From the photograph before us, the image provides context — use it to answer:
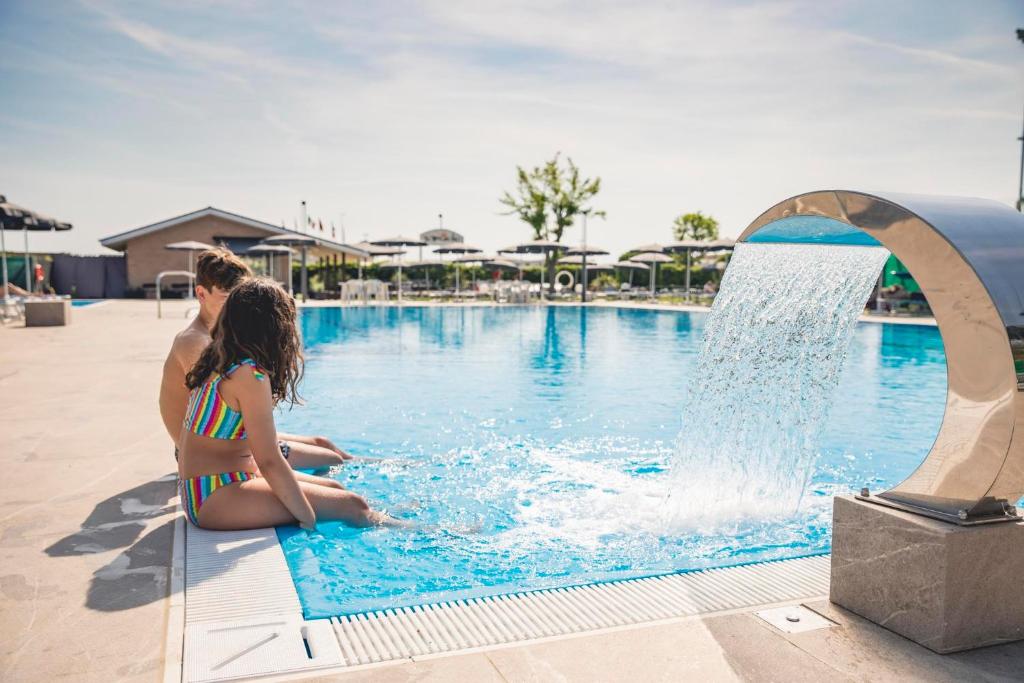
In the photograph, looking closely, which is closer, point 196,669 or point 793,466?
point 196,669

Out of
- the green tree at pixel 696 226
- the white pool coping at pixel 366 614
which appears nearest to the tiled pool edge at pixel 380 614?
the white pool coping at pixel 366 614

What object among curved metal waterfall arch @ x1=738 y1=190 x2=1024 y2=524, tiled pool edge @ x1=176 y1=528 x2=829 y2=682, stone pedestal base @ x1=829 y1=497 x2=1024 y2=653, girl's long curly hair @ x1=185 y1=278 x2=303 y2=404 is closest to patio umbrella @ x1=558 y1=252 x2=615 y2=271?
girl's long curly hair @ x1=185 y1=278 x2=303 y2=404

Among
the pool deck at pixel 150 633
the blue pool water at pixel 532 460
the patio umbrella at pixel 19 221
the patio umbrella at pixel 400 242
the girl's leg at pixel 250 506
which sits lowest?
the blue pool water at pixel 532 460

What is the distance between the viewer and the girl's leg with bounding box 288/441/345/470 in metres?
4.69

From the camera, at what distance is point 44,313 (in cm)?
1433

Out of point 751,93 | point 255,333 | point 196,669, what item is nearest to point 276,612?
point 196,669

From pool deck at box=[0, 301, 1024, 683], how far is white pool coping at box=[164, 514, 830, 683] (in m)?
0.07

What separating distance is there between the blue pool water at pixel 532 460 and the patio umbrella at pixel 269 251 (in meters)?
15.5

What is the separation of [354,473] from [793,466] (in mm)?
3234

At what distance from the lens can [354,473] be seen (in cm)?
516

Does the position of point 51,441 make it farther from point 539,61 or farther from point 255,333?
point 539,61

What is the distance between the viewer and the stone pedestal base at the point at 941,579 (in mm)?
2145

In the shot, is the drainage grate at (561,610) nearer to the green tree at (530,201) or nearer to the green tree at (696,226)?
the green tree at (530,201)

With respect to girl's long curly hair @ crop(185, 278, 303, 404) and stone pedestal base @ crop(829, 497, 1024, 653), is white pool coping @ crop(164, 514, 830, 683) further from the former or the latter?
girl's long curly hair @ crop(185, 278, 303, 404)
